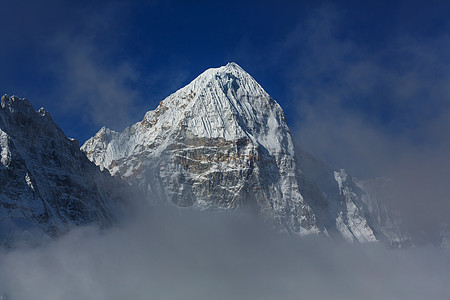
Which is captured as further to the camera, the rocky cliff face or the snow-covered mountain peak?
the snow-covered mountain peak

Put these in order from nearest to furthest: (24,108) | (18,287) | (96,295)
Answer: (18,287) → (96,295) → (24,108)

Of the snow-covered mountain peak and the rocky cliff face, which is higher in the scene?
the snow-covered mountain peak

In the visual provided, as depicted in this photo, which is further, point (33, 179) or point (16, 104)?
point (16, 104)

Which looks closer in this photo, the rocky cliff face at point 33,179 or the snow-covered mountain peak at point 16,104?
the rocky cliff face at point 33,179

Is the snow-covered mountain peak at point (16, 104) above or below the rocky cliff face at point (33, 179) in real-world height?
above

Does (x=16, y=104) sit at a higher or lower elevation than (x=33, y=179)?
higher

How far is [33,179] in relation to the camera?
174 m

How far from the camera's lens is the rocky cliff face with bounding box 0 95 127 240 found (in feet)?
536

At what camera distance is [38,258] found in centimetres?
16612

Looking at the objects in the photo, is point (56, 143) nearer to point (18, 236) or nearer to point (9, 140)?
point (9, 140)

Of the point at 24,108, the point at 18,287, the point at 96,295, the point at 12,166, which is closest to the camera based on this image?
the point at 18,287

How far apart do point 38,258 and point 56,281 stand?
9.86 meters

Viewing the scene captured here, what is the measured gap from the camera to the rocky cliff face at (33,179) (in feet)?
536

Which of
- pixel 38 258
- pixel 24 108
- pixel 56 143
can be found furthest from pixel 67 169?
pixel 38 258
